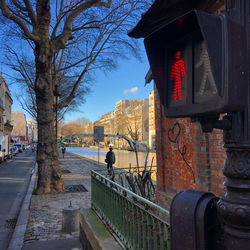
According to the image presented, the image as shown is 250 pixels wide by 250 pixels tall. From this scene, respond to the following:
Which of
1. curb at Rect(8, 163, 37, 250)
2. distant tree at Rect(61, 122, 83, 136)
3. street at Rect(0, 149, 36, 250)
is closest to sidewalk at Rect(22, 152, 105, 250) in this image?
curb at Rect(8, 163, 37, 250)

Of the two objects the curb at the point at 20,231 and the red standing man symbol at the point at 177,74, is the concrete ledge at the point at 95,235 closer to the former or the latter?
the curb at the point at 20,231

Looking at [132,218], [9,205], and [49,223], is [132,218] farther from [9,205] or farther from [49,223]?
[9,205]

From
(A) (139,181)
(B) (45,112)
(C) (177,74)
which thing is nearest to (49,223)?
(A) (139,181)

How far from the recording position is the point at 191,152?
4.82 meters

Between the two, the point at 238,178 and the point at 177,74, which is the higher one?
the point at 177,74

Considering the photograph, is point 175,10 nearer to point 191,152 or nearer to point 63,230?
point 191,152

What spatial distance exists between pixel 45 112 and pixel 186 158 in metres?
7.15

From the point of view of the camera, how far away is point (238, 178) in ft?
4.51

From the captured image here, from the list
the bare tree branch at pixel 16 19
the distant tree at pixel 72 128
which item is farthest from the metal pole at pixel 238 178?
→ the distant tree at pixel 72 128

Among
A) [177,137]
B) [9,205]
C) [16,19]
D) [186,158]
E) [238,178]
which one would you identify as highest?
[16,19]

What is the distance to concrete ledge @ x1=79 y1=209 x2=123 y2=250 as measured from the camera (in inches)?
145

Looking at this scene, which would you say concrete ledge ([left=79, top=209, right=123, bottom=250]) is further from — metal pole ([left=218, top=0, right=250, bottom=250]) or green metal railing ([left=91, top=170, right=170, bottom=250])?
metal pole ([left=218, top=0, right=250, bottom=250])

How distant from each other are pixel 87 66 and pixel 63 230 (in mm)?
10331

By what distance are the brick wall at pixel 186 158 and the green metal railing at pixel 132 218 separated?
119cm
